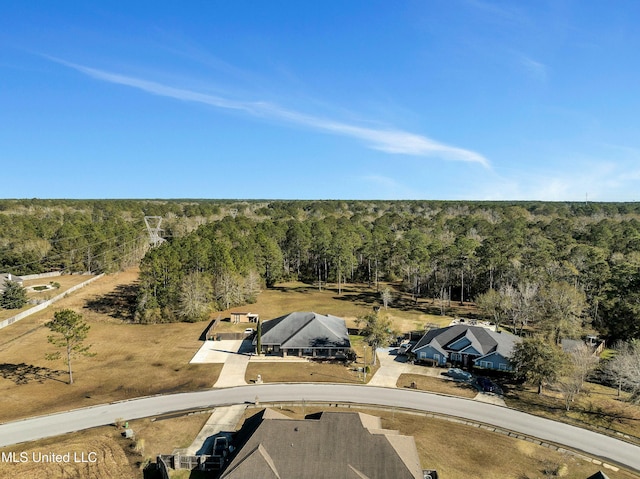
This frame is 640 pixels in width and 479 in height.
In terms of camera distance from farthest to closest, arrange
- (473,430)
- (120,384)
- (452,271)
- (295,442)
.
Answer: (452,271) → (120,384) → (473,430) → (295,442)

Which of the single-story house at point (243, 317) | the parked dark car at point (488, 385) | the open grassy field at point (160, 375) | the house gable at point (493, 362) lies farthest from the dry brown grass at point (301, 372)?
the single-story house at point (243, 317)

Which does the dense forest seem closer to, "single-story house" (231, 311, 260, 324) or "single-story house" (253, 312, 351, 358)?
"single-story house" (231, 311, 260, 324)

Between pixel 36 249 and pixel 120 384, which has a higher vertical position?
pixel 36 249

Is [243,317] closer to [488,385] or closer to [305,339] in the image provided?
[305,339]

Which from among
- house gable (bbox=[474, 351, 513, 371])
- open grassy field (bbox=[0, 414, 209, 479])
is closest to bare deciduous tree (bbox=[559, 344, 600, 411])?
house gable (bbox=[474, 351, 513, 371])

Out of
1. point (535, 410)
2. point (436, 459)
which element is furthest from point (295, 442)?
point (535, 410)

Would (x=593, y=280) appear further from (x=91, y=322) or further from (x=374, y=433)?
(x=91, y=322)
